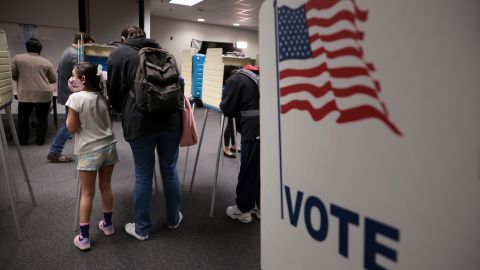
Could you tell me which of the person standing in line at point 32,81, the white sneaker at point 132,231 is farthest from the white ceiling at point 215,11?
the white sneaker at point 132,231

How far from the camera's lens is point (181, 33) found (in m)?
11.0

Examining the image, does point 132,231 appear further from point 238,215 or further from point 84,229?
point 238,215

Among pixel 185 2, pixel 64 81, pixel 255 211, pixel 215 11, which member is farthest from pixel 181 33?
pixel 255 211

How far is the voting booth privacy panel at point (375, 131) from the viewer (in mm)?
344

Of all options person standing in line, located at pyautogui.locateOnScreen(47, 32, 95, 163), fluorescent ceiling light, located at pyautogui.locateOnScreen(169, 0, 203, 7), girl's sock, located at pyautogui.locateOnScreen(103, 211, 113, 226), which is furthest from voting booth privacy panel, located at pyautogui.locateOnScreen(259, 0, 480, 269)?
fluorescent ceiling light, located at pyautogui.locateOnScreen(169, 0, 203, 7)

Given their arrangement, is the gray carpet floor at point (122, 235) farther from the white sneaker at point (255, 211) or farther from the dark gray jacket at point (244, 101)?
the dark gray jacket at point (244, 101)

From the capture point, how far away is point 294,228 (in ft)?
1.85

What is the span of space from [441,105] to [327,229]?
0.24m

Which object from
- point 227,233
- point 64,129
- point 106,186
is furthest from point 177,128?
point 64,129

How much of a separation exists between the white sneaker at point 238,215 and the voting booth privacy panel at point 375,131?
6.47 ft

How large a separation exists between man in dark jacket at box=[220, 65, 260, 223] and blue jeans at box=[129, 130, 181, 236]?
425mm

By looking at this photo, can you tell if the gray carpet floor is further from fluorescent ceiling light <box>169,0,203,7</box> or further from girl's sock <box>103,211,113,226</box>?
fluorescent ceiling light <box>169,0,203,7</box>

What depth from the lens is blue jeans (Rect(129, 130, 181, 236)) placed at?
2.01 m

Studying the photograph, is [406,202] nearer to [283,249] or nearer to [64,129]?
[283,249]
